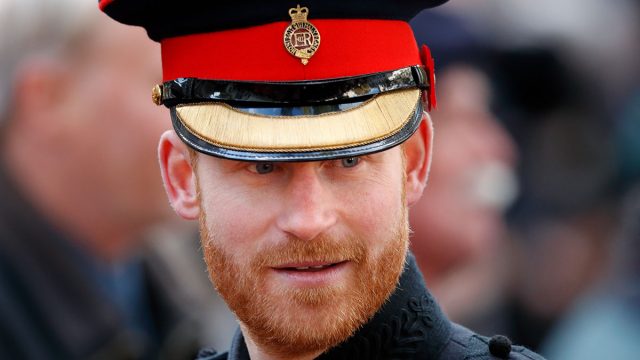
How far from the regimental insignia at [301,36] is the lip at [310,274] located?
0.55 m

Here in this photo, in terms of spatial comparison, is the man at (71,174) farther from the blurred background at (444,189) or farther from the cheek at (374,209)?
the cheek at (374,209)

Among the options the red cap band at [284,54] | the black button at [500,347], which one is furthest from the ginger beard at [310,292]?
the red cap band at [284,54]

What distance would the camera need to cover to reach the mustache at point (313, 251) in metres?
3.95

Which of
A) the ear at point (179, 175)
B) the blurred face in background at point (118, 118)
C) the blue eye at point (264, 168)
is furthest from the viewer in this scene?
the blurred face in background at point (118, 118)

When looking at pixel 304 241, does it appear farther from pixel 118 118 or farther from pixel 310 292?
pixel 118 118

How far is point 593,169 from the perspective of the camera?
28.0 feet

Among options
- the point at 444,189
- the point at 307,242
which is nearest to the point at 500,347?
the point at 307,242

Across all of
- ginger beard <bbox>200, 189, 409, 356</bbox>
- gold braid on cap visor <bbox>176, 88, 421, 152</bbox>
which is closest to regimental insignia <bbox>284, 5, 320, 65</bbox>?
gold braid on cap visor <bbox>176, 88, 421, 152</bbox>

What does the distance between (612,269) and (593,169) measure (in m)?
0.93

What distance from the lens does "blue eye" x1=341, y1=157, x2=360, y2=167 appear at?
13.3ft

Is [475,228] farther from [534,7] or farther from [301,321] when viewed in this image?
[301,321]

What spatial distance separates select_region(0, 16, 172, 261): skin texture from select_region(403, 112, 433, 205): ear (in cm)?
219

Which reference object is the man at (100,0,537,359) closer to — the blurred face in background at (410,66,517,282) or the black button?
the black button

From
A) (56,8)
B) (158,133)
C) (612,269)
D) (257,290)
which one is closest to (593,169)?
(612,269)
